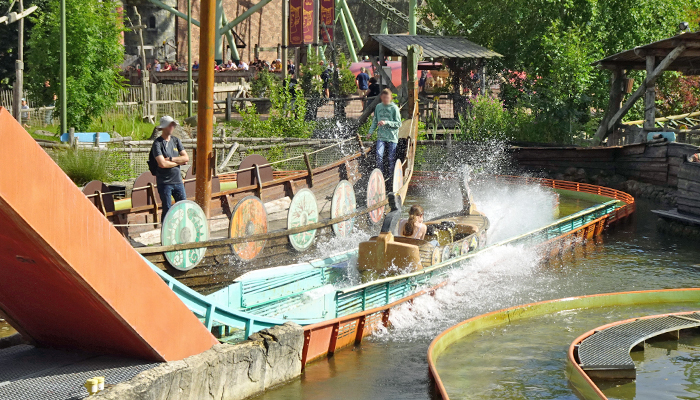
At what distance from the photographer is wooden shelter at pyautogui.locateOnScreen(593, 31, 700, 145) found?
2075cm

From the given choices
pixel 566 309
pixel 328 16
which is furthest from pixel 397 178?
pixel 328 16

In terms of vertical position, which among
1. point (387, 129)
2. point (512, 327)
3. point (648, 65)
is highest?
point (648, 65)

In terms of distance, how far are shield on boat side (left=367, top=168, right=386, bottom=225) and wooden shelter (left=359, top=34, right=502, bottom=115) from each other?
11.0 meters

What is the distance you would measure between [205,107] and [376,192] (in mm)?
5133

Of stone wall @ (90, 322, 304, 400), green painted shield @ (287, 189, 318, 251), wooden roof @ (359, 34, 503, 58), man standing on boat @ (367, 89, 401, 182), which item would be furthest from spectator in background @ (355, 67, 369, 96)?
stone wall @ (90, 322, 304, 400)

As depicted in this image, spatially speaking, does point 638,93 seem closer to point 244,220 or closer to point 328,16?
point 244,220

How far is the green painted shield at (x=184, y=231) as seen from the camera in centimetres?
931

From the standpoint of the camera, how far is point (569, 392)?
8172 millimetres

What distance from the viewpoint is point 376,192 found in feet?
48.4

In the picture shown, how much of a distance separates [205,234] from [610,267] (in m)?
7.66

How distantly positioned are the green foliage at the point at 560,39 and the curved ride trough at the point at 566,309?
48.5ft

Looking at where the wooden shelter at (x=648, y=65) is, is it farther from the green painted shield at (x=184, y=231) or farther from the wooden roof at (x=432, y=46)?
the green painted shield at (x=184, y=231)

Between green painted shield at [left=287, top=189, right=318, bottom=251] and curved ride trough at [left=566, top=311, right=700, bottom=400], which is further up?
green painted shield at [left=287, top=189, right=318, bottom=251]

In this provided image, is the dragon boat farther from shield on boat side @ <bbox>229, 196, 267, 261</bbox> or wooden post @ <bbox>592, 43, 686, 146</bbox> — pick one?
wooden post @ <bbox>592, 43, 686, 146</bbox>
